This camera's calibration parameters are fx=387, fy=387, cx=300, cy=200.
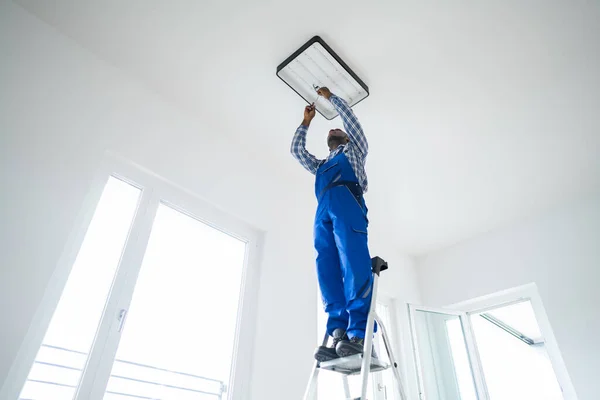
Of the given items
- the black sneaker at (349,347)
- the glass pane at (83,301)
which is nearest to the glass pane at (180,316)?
the glass pane at (83,301)

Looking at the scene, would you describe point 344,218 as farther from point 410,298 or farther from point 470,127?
point 410,298

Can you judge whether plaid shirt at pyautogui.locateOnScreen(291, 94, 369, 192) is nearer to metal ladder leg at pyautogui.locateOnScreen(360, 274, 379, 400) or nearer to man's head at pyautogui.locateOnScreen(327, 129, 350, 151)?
man's head at pyautogui.locateOnScreen(327, 129, 350, 151)

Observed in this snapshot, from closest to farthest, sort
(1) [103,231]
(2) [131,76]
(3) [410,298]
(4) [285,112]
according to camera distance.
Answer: (1) [103,231] < (2) [131,76] < (4) [285,112] < (3) [410,298]

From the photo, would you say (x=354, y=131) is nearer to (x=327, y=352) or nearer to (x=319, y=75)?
(x=319, y=75)

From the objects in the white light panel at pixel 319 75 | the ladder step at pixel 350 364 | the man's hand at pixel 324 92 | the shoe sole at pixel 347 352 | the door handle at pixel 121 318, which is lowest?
the ladder step at pixel 350 364

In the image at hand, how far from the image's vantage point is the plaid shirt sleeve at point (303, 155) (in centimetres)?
220

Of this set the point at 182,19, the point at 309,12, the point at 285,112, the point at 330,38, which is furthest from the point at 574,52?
the point at 182,19

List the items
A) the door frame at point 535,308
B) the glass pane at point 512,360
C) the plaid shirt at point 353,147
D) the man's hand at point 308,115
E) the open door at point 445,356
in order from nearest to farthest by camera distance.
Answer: the plaid shirt at point 353,147 → the man's hand at point 308,115 → the door frame at point 535,308 → the open door at point 445,356 → the glass pane at point 512,360

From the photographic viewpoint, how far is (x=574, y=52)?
2318mm

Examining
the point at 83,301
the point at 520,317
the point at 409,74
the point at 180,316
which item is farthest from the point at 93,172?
the point at 520,317

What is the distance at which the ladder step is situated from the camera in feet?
4.68

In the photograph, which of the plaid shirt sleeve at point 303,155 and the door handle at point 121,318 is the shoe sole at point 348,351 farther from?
the door handle at point 121,318

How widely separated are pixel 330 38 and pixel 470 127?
1.25 metres

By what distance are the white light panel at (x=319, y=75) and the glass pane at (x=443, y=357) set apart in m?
2.28
